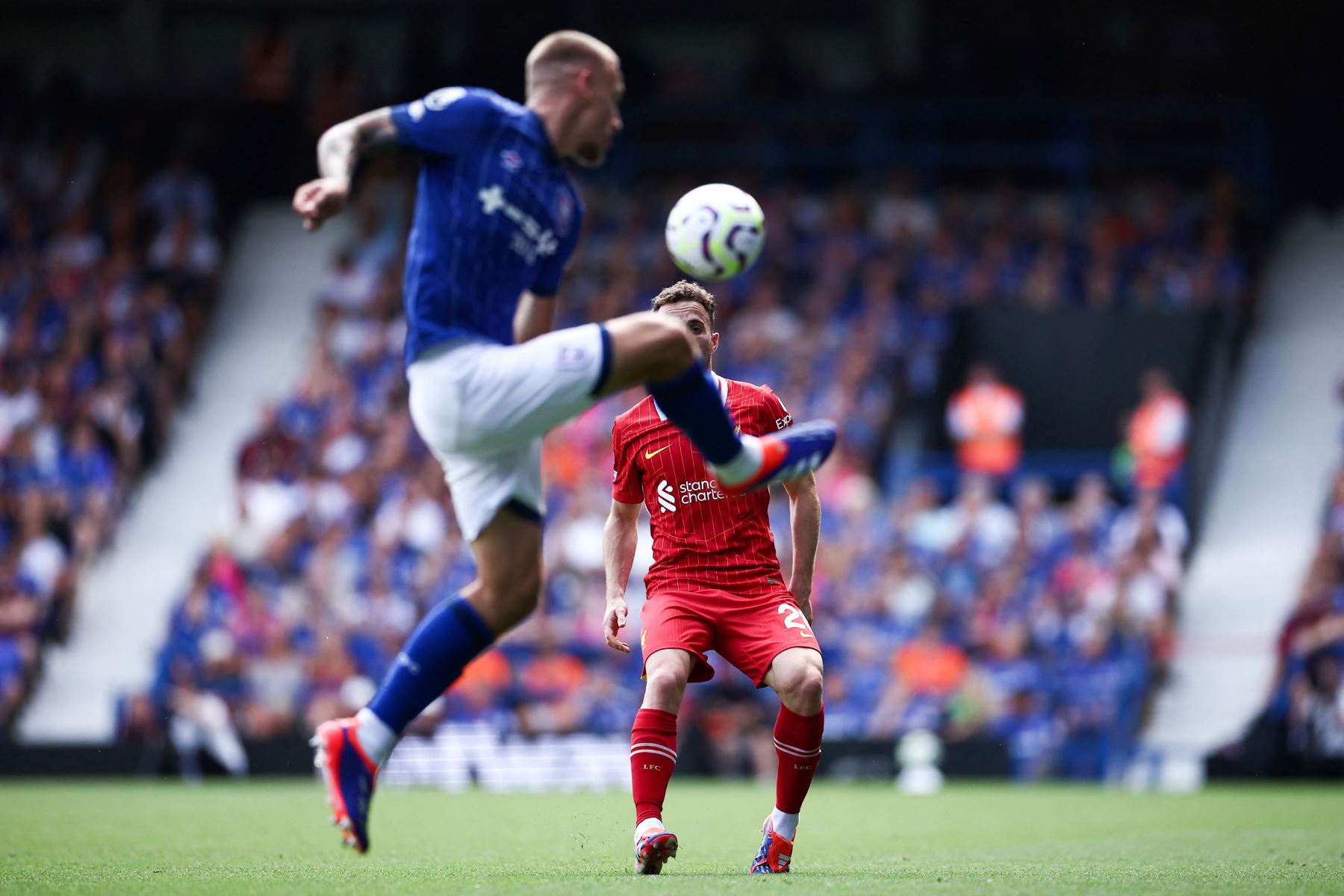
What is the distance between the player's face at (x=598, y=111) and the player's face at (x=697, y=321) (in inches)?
50.6

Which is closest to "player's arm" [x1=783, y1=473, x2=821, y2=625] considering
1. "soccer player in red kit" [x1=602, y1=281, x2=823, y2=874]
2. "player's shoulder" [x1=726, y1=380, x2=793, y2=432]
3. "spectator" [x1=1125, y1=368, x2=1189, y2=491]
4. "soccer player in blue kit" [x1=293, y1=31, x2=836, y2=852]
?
"soccer player in red kit" [x1=602, y1=281, x2=823, y2=874]

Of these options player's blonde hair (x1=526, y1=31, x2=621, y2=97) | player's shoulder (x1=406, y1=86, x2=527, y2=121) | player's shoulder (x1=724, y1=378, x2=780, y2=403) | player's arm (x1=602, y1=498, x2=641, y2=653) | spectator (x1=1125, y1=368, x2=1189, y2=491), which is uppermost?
spectator (x1=1125, y1=368, x2=1189, y2=491)

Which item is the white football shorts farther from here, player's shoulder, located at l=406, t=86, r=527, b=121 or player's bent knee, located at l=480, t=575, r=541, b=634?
player's shoulder, located at l=406, t=86, r=527, b=121

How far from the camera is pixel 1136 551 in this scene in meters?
16.4

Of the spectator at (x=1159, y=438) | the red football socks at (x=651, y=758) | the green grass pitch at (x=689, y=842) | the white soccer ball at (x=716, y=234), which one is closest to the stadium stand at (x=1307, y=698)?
the green grass pitch at (x=689, y=842)

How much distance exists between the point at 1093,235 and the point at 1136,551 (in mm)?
5494

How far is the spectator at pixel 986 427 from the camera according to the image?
60.0 ft

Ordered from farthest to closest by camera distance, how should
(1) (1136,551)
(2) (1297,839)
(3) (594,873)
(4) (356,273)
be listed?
(4) (356,273)
(1) (1136,551)
(2) (1297,839)
(3) (594,873)

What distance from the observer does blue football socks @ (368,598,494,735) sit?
17.6ft

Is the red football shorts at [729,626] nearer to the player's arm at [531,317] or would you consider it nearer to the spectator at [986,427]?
the player's arm at [531,317]

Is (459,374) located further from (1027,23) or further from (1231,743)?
(1027,23)

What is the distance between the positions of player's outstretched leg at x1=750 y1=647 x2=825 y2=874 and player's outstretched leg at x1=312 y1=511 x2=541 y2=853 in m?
1.52

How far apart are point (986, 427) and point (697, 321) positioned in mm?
11943

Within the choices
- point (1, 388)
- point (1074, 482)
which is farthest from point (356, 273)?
point (1074, 482)
